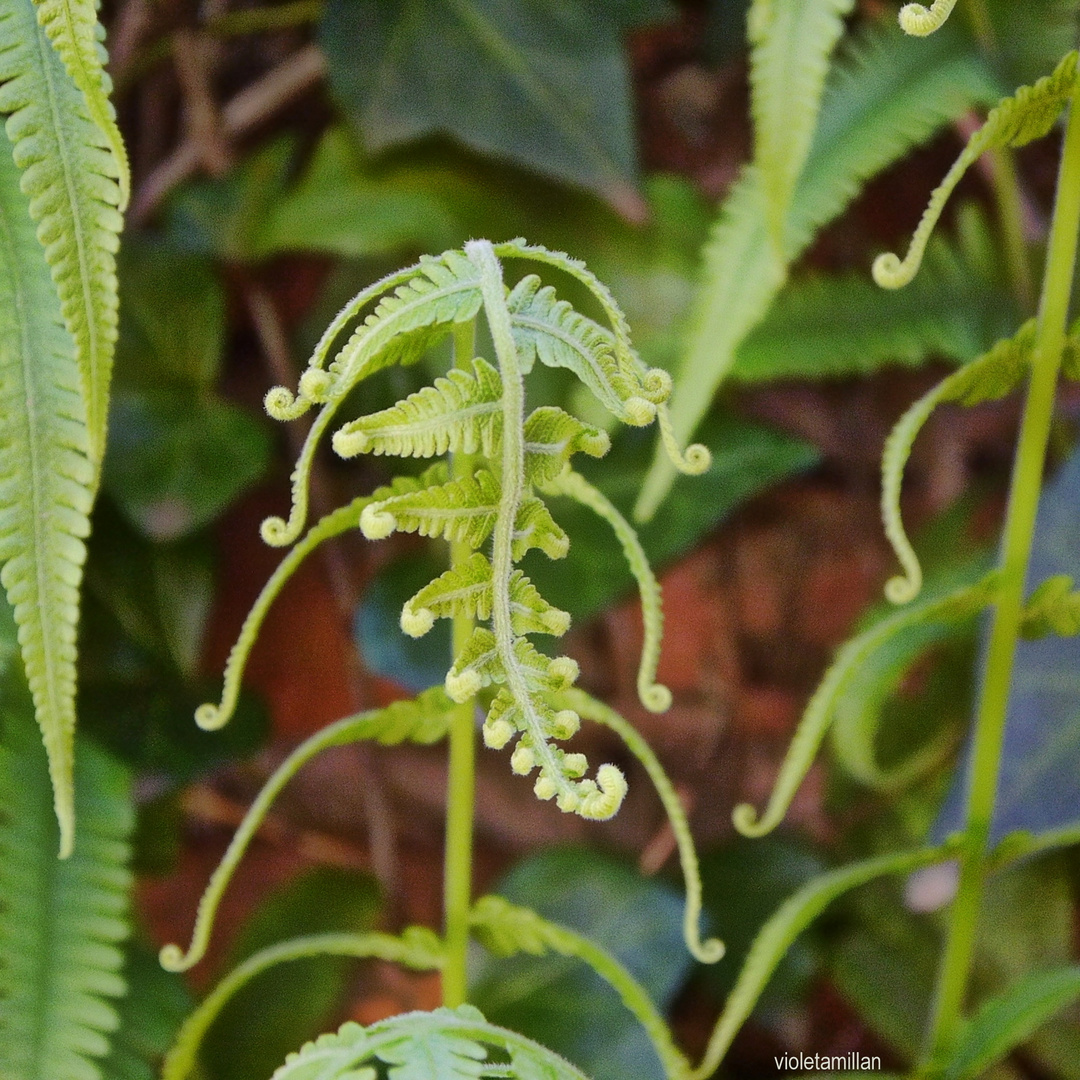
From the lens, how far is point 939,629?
34.7 inches

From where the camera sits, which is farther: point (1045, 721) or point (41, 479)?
point (1045, 721)

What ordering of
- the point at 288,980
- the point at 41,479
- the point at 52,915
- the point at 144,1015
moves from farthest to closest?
the point at 288,980 → the point at 144,1015 → the point at 52,915 → the point at 41,479

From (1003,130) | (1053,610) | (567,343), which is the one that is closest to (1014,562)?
(1053,610)

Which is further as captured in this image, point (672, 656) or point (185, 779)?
point (672, 656)

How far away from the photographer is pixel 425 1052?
1.52 feet

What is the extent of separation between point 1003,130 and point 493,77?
0.49 metres

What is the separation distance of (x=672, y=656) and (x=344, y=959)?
50 centimetres

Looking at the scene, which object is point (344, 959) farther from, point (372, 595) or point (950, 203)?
point (950, 203)

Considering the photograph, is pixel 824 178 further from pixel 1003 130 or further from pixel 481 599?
pixel 481 599

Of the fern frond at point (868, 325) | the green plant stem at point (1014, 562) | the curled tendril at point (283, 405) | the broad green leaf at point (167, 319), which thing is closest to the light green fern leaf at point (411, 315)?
the curled tendril at point (283, 405)

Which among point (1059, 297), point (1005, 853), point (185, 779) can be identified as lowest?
point (1005, 853)

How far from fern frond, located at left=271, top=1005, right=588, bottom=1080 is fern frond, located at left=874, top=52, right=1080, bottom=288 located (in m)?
0.37

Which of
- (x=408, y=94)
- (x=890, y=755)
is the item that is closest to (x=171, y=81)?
(x=408, y=94)

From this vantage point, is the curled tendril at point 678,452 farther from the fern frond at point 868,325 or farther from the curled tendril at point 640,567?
the fern frond at point 868,325
